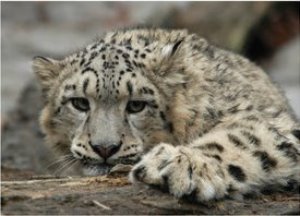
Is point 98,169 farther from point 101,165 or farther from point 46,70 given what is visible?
point 46,70

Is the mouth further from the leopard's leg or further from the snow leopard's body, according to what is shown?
the leopard's leg

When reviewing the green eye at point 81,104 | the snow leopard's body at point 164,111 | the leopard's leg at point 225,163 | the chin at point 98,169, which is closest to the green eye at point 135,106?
the snow leopard's body at point 164,111

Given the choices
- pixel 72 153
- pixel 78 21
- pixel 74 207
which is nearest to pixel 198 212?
pixel 74 207

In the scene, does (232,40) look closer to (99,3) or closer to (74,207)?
(99,3)

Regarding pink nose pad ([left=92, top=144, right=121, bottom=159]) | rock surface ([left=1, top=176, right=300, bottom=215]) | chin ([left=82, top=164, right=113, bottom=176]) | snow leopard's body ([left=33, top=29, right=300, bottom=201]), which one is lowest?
rock surface ([left=1, top=176, right=300, bottom=215])

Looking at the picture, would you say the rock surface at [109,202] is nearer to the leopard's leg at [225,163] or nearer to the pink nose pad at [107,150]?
the leopard's leg at [225,163]

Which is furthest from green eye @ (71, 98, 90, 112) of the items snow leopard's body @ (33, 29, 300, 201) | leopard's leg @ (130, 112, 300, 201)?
leopard's leg @ (130, 112, 300, 201)
